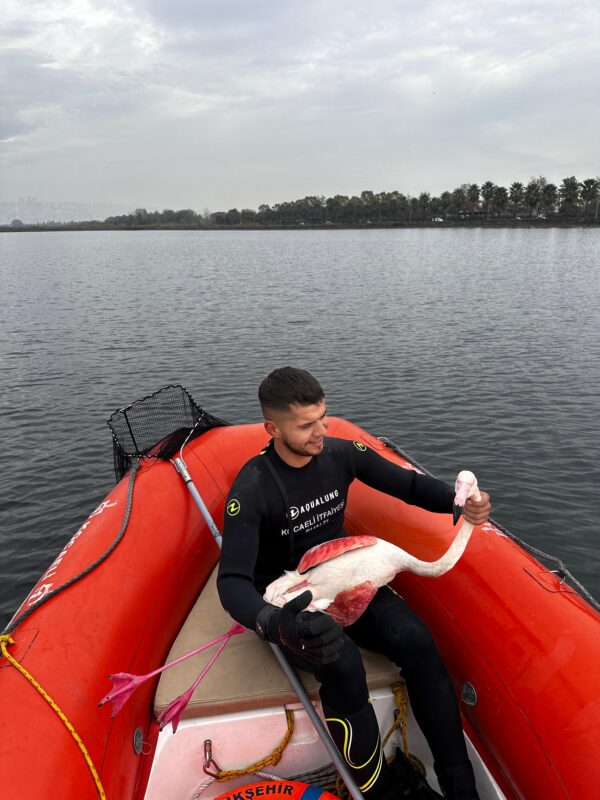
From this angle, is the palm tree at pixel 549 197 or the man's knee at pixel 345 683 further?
the palm tree at pixel 549 197

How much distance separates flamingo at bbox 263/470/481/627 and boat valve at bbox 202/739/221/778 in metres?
0.71

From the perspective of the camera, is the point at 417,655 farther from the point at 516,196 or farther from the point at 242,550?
the point at 516,196

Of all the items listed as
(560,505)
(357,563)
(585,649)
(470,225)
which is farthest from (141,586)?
(470,225)

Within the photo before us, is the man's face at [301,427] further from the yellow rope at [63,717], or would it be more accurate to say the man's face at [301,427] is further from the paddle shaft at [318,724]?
the yellow rope at [63,717]

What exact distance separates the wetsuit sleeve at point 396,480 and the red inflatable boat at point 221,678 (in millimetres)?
385

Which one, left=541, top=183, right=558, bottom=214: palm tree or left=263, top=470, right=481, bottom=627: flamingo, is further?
left=541, top=183, right=558, bottom=214: palm tree

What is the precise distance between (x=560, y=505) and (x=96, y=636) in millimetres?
5750

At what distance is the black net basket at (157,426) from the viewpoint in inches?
169

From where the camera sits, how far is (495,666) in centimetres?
233

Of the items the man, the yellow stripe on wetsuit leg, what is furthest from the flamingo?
the yellow stripe on wetsuit leg

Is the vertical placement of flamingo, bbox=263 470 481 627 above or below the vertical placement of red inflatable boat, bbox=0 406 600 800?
above

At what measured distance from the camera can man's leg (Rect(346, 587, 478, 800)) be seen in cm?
210

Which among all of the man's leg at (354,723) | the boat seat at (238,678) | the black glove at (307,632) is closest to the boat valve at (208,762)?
the boat seat at (238,678)

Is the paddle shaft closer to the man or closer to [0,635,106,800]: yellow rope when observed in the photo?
the man
